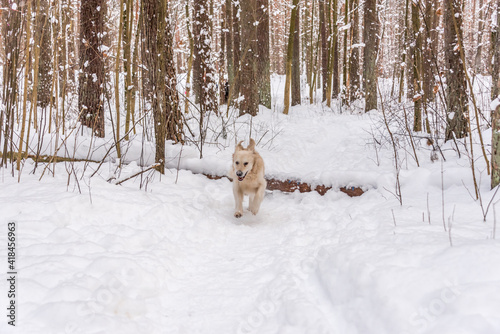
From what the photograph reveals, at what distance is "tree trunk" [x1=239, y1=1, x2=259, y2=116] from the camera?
987 centimetres

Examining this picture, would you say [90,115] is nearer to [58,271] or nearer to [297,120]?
[58,271]

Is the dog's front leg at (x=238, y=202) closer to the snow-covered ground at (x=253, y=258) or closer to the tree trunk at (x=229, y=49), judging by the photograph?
the snow-covered ground at (x=253, y=258)

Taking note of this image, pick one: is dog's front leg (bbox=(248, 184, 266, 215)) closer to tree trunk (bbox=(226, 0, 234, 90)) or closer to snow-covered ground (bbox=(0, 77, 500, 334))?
snow-covered ground (bbox=(0, 77, 500, 334))

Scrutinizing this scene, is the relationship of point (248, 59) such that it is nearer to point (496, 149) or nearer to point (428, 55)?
point (428, 55)

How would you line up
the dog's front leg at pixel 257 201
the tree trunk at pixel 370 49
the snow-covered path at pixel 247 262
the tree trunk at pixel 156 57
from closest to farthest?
the snow-covered path at pixel 247 262 → the dog's front leg at pixel 257 201 → the tree trunk at pixel 156 57 → the tree trunk at pixel 370 49

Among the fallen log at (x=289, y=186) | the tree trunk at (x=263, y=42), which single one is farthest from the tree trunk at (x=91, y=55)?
the tree trunk at (x=263, y=42)

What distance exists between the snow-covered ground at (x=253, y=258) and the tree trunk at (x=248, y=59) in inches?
210

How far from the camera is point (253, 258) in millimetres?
3428

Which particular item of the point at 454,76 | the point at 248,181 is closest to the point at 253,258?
the point at 248,181

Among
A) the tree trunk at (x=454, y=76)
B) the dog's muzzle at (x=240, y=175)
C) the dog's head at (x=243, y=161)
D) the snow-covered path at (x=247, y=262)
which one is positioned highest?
the tree trunk at (x=454, y=76)

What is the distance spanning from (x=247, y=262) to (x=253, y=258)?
12 cm

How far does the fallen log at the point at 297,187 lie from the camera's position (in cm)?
529

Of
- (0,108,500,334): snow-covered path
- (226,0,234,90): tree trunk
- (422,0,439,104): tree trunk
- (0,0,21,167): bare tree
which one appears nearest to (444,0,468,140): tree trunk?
(422,0,439,104): tree trunk

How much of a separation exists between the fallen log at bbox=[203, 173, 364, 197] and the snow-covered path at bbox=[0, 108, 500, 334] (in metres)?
0.28
